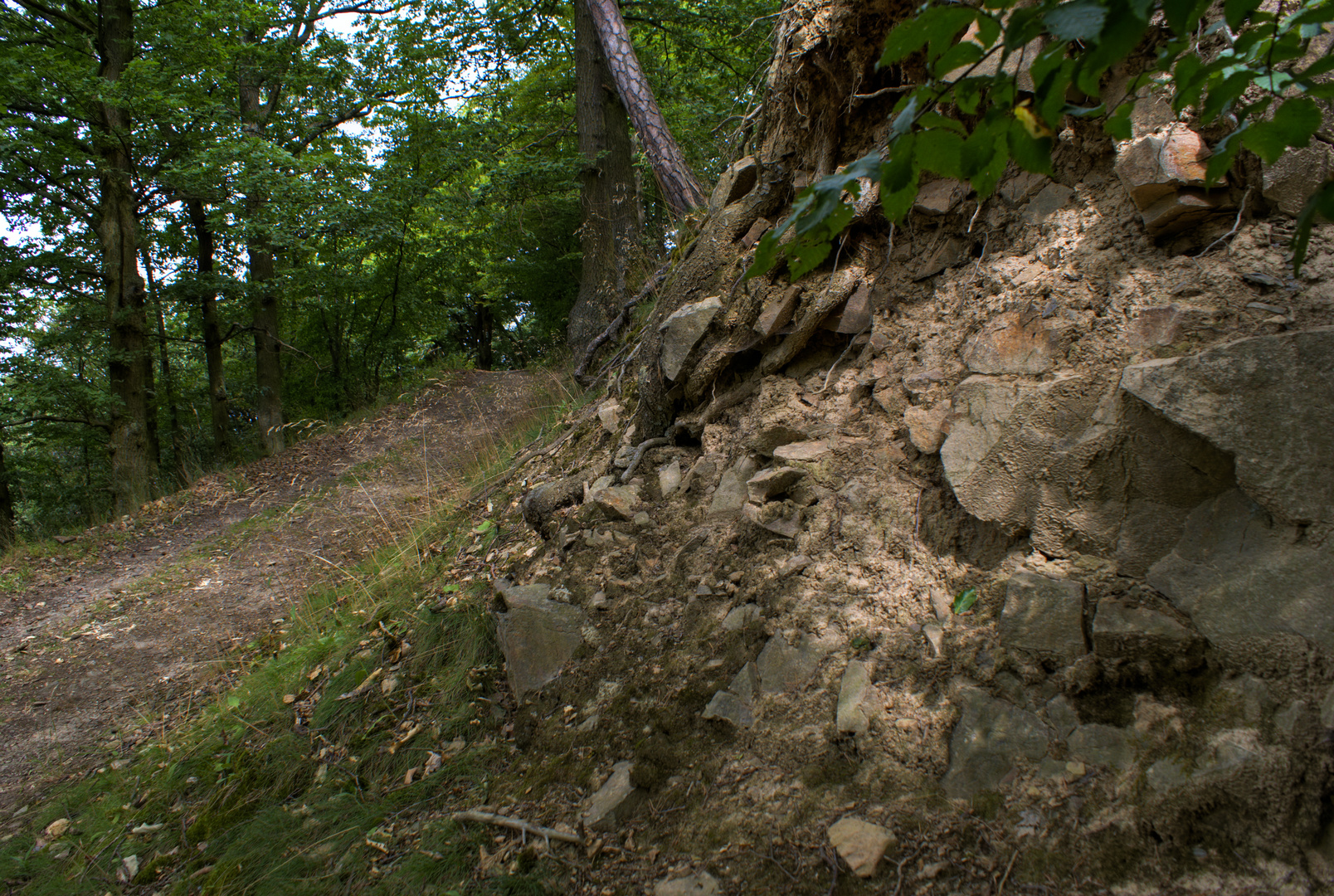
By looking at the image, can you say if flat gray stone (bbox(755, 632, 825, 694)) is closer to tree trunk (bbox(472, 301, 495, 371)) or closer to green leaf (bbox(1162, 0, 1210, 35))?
green leaf (bbox(1162, 0, 1210, 35))

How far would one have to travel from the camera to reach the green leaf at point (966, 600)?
212cm

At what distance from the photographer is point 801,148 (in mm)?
3611

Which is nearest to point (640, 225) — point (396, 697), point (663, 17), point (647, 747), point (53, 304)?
point (663, 17)

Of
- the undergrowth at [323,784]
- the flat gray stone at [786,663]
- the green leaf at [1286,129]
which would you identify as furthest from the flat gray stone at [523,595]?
the green leaf at [1286,129]

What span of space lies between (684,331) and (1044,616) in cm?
240

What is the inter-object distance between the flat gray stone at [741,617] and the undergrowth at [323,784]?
102cm

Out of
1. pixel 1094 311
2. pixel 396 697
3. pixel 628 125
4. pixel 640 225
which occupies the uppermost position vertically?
pixel 628 125

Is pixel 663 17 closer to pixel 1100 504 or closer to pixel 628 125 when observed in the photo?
pixel 628 125

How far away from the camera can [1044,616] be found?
1.91 metres

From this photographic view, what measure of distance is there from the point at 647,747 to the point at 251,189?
10.00 m

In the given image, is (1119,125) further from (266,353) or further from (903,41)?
(266,353)

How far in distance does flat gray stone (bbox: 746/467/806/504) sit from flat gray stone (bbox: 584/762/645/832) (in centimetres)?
118

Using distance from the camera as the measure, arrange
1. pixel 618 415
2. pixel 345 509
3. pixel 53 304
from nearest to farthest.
A: 1. pixel 618 415
2. pixel 345 509
3. pixel 53 304

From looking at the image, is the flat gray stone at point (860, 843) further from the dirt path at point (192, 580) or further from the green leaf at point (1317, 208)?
the dirt path at point (192, 580)
